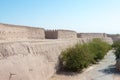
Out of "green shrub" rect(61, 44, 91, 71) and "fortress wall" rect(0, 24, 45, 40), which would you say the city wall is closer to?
"fortress wall" rect(0, 24, 45, 40)

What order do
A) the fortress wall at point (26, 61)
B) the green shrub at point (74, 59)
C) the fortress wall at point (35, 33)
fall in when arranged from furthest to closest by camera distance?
the fortress wall at point (35, 33) → the green shrub at point (74, 59) → the fortress wall at point (26, 61)

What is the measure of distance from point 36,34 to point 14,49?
44.9 ft

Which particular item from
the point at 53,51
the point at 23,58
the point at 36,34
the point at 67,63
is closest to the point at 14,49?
the point at 23,58

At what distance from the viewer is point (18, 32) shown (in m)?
19.0

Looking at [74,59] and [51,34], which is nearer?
[74,59]

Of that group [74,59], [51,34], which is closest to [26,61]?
[74,59]

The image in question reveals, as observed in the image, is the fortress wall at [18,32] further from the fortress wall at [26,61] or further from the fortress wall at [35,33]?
the fortress wall at [26,61]

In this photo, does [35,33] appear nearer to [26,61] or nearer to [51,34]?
[51,34]

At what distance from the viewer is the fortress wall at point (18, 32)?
16703mm

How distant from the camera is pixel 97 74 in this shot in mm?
14609

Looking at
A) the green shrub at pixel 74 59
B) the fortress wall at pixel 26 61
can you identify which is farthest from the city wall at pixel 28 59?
the green shrub at pixel 74 59

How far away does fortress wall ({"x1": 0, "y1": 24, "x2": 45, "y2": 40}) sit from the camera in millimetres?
16703

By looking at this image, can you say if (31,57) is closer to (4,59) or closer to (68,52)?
(4,59)

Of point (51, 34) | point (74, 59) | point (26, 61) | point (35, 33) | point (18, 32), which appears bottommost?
point (74, 59)
